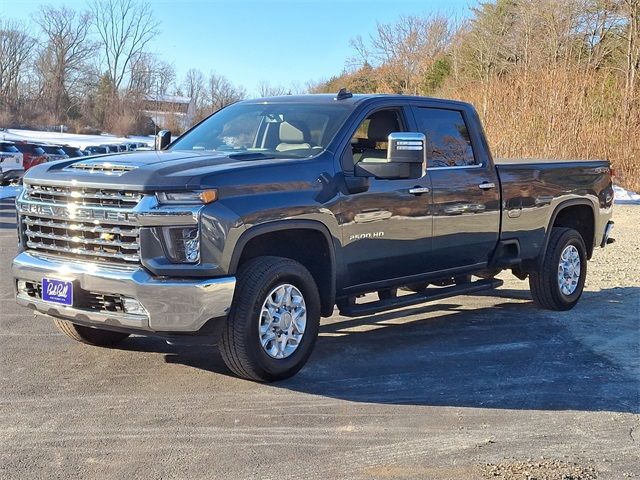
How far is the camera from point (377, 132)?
657 centimetres

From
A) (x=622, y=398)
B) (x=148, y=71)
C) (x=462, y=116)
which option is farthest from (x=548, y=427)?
(x=148, y=71)

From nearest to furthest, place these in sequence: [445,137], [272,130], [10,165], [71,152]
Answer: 1. [272,130]
2. [445,137]
3. [10,165]
4. [71,152]

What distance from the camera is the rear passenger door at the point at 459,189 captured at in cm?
665

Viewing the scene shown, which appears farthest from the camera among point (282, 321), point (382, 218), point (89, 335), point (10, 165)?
point (10, 165)

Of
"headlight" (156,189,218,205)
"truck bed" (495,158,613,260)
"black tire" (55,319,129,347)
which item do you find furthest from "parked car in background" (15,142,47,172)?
"headlight" (156,189,218,205)

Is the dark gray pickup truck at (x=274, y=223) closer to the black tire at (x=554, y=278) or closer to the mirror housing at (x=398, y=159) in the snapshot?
the mirror housing at (x=398, y=159)

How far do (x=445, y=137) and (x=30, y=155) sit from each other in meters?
21.8

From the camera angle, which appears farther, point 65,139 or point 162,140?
point 65,139

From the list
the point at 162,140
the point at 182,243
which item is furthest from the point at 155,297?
the point at 162,140

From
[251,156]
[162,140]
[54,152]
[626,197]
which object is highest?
[162,140]

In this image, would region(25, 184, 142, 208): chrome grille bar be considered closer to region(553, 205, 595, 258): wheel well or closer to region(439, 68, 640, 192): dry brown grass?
region(553, 205, 595, 258): wheel well

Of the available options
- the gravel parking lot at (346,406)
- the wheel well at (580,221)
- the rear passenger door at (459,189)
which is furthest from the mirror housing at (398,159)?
the wheel well at (580,221)

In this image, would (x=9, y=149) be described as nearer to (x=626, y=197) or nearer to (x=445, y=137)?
(x=626, y=197)

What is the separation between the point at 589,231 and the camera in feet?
28.3
